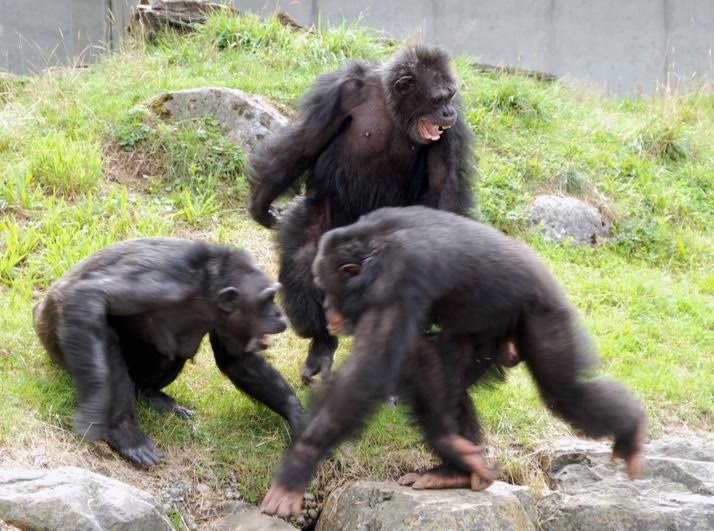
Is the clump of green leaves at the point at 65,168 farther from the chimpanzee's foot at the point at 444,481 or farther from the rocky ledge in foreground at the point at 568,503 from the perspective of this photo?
the chimpanzee's foot at the point at 444,481

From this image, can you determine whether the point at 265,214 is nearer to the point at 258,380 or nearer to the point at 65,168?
the point at 258,380

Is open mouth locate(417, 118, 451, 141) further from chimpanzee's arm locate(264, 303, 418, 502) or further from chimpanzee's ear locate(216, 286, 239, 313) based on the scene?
chimpanzee's arm locate(264, 303, 418, 502)

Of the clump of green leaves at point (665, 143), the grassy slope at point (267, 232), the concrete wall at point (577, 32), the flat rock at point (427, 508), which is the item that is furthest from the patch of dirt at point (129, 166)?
the concrete wall at point (577, 32)

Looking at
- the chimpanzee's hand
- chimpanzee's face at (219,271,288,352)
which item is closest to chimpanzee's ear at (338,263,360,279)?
chimpanzee's face at (219,271,288,352)

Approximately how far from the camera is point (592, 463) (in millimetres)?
5656

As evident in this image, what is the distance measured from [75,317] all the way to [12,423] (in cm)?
66

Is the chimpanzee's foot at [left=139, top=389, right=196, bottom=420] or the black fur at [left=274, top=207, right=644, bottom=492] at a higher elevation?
the black fur at [left=274, top=207, right=644, bottom=492]

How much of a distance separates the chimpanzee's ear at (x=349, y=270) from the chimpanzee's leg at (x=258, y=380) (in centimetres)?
104

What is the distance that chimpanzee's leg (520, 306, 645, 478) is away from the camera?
4.79 metres

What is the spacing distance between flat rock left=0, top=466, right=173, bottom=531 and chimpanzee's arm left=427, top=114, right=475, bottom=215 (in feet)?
8.54

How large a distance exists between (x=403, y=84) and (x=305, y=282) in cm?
140

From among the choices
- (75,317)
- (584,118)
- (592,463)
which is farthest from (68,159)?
(584,118)

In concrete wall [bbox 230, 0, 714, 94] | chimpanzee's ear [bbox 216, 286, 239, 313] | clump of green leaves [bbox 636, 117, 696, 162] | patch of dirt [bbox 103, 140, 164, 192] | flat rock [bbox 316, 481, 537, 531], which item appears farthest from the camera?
concrete wall [bbox 230, 0, 714, 94]

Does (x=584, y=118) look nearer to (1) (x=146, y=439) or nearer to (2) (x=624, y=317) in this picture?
(2) (x=624, y=317)
